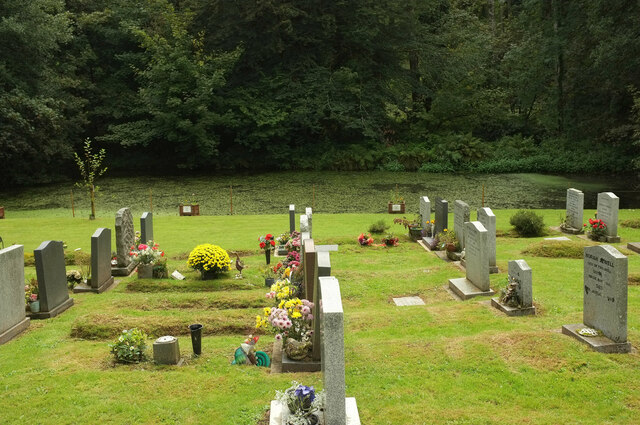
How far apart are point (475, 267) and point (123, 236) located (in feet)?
27.0

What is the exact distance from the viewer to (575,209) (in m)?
16.7

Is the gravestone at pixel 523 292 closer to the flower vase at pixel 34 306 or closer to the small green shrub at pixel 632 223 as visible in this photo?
the flower vase at pixel 34 306

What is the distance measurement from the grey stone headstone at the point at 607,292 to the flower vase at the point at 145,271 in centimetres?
926

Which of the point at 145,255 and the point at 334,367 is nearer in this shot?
the point at 334,367

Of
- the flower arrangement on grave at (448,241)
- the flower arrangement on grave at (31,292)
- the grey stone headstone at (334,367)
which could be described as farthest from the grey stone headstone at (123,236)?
the grey stone headstone at (334,367)

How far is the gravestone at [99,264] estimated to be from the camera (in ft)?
39.6

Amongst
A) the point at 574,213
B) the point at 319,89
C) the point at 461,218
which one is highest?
the point at 319,89

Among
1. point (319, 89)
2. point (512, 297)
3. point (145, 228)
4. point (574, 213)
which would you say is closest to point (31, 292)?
point (145, 228)

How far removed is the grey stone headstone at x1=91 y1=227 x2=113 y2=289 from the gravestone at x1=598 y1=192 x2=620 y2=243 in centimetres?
1290

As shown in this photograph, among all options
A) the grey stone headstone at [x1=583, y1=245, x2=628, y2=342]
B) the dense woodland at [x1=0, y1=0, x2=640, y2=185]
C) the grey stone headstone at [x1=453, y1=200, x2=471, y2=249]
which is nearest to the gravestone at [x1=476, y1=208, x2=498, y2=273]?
the grey stone headstone at [x1=453, y1=200, x2=471, y2=249]

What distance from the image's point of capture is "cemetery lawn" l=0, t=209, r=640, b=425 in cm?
607

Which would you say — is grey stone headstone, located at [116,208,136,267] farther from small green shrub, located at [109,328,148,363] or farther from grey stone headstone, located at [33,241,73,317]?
small green shrub, located at [109,328,148,363]

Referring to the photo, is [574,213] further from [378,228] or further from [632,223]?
[378,228]

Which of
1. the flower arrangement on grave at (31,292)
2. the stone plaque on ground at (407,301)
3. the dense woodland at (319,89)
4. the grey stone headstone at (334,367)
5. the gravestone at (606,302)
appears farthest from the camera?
the dense woodland at (319,89)
